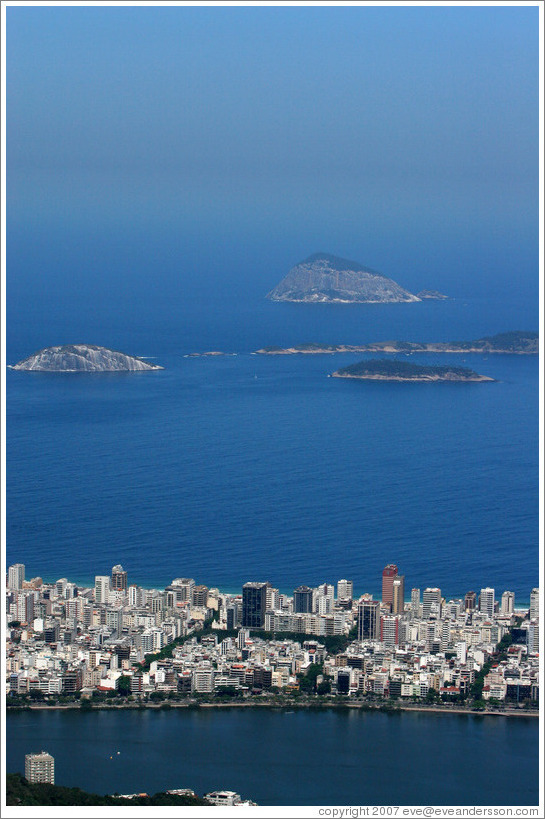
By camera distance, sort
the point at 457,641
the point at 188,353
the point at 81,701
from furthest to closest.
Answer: the point at 188,353
the point at 457,641
the point at 81,701

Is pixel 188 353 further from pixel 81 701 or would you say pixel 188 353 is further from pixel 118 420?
pixel 81 701

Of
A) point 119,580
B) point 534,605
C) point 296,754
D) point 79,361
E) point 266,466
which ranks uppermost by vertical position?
point 79,361

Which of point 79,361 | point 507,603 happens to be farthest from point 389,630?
point 79,361

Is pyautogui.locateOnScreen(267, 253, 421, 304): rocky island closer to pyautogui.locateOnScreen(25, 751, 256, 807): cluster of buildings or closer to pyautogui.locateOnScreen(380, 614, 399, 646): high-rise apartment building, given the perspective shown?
pyautogui.locateOnScreen(380, 614, 399, 646): high-rise apartment building

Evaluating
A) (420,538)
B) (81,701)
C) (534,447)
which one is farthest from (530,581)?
(534,447)

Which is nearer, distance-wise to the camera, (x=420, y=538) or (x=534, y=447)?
(x=420, y=538)

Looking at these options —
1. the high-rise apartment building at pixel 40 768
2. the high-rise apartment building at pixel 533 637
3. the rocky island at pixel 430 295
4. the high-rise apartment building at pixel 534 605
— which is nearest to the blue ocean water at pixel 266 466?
the high-rise apartment building at pixel 534 605

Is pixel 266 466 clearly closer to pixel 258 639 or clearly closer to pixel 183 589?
pixel 183 589
